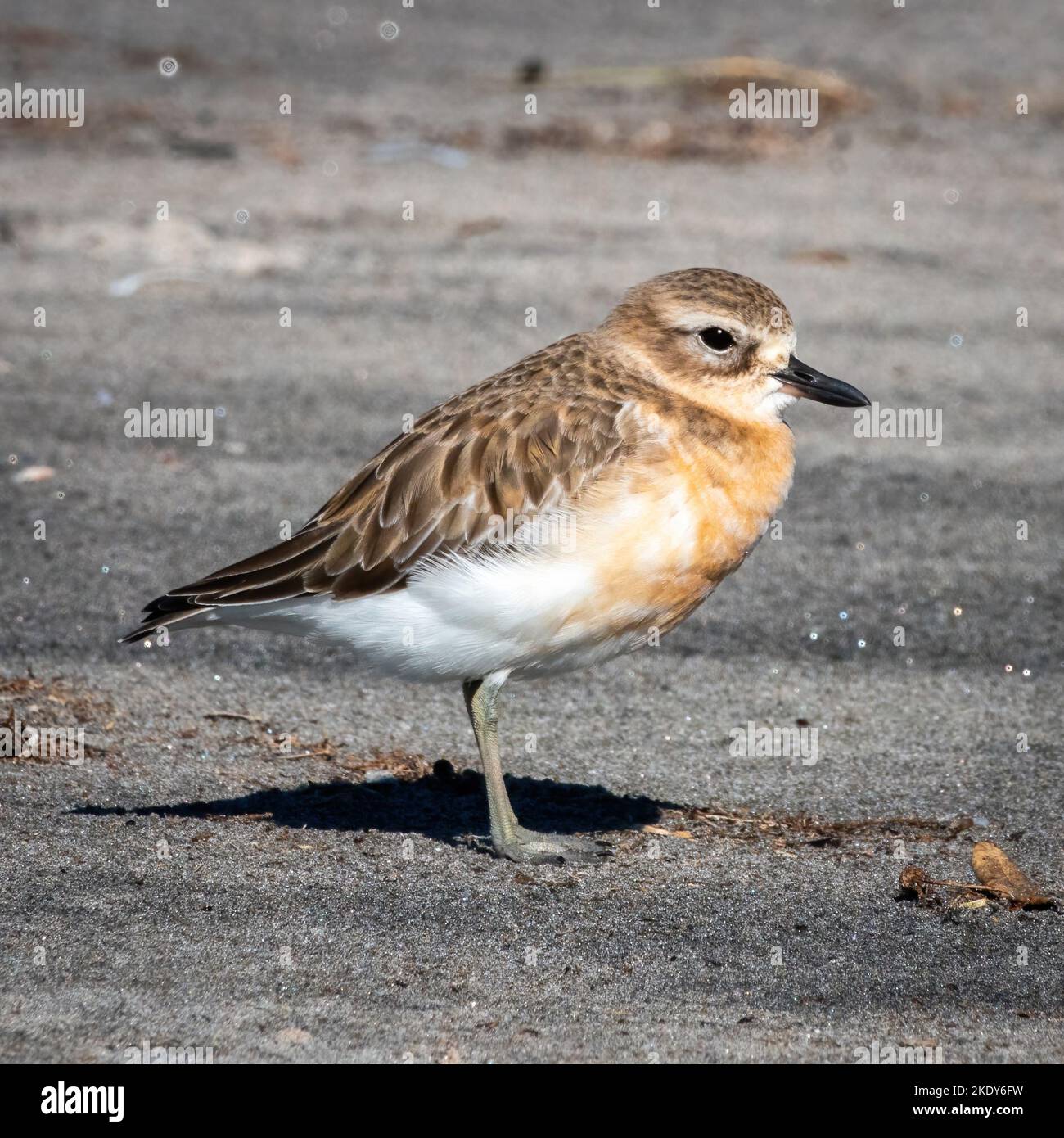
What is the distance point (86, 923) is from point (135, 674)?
6.80 feet

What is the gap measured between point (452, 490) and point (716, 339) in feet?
3.46

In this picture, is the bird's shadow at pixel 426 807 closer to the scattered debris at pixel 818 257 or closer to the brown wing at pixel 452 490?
the brown wing at pixel 452 490

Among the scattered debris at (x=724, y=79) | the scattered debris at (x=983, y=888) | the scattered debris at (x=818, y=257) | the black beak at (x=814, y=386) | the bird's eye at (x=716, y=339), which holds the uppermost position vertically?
the scattered debris at (x=724, y=79)

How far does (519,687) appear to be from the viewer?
7055 millimetres

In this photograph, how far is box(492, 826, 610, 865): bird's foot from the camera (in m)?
5.39

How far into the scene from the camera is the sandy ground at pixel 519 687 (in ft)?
15.0

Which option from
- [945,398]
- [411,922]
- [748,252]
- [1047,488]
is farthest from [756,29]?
[411,922]
